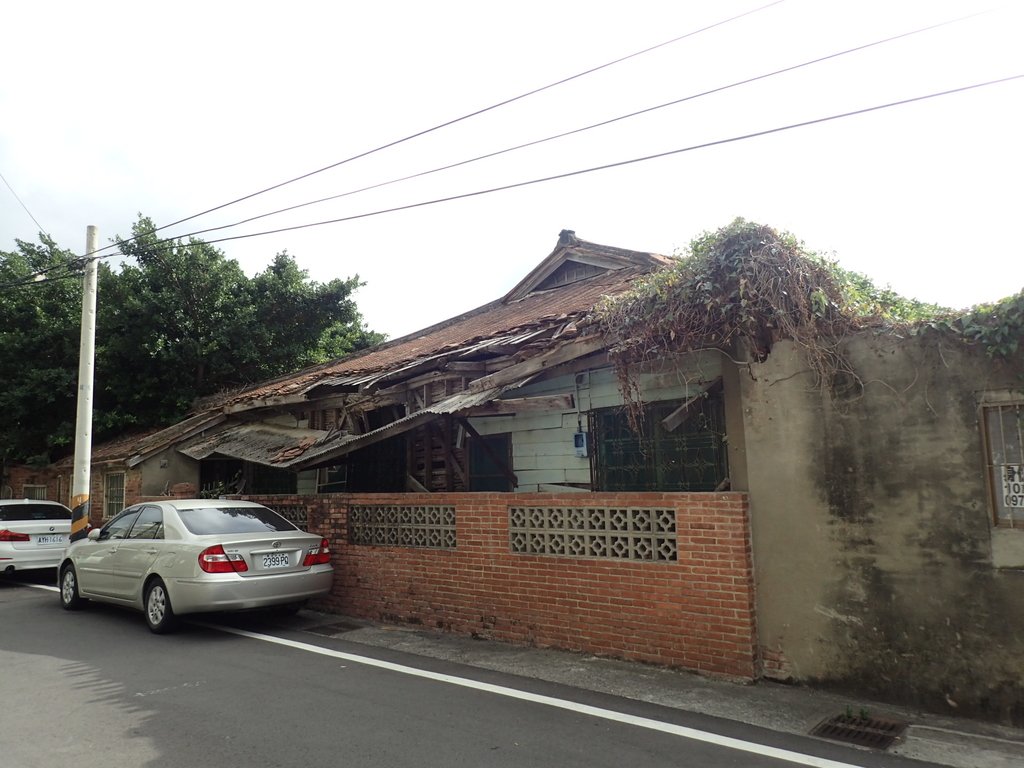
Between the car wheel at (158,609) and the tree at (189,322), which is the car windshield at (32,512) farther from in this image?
the car wheel at (158,609)

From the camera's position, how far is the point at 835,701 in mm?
5086

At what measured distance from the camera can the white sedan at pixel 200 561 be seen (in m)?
7.23

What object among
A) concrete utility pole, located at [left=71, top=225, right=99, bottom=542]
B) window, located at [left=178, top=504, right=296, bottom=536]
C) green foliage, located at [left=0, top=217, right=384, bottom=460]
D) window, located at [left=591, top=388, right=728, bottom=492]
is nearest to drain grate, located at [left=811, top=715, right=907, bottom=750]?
window, located at [left=591, top=388, right=728, bottom=492]

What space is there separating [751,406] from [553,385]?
132 inches

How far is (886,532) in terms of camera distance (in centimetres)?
507

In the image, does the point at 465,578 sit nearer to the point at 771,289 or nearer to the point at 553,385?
the point at 553,385

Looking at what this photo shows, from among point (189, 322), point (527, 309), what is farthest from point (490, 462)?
point (189, 322)

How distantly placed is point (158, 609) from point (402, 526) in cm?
267

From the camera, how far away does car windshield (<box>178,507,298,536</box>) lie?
772 cm

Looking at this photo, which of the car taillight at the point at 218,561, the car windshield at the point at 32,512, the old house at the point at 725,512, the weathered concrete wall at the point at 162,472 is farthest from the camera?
the weathered concrete wall at the point at 162,472

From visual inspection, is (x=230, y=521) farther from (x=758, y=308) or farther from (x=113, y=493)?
(x=113, y=493)

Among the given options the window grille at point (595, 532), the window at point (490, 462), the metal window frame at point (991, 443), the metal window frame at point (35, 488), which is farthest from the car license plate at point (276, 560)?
the metal window frame at point (35, 488)

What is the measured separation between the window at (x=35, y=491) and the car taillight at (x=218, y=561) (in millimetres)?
13787

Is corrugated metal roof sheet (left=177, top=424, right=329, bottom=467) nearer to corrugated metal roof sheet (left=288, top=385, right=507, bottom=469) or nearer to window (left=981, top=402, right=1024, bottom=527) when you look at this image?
→ corrugated metal roof sheet (left=288, top=385, right=507, bottom=469)
